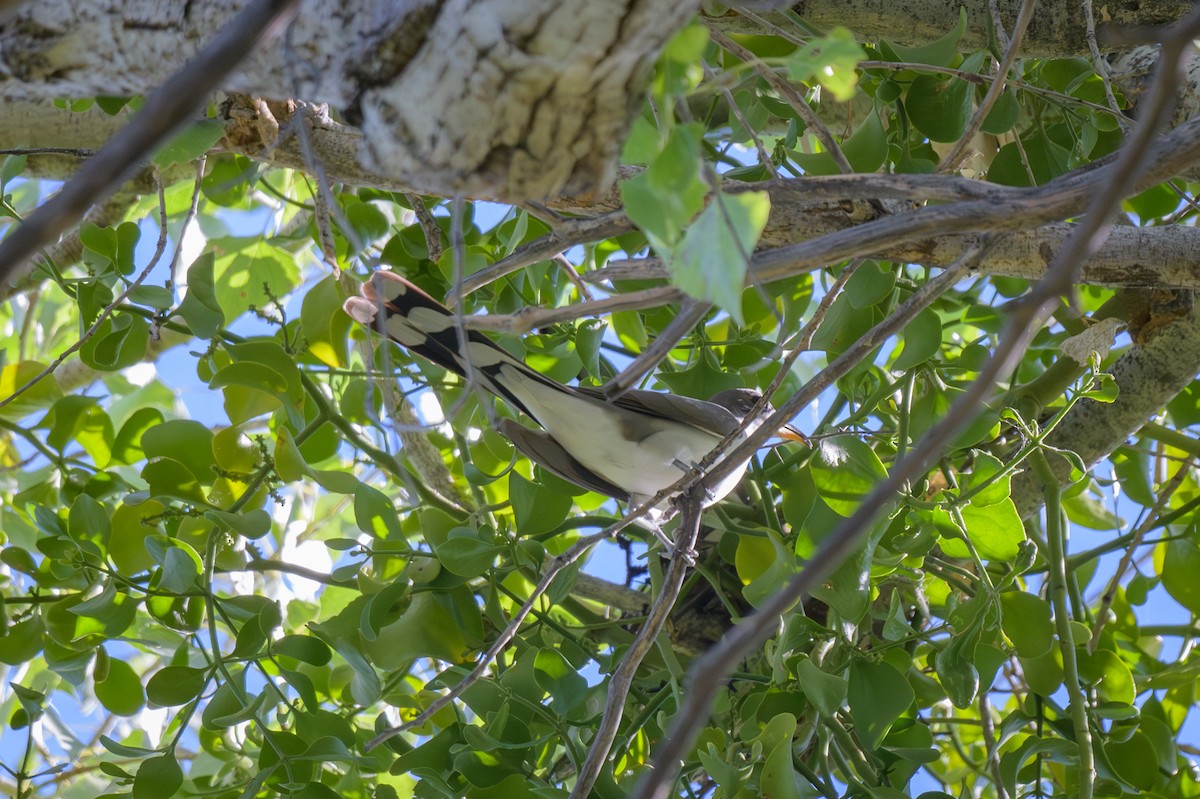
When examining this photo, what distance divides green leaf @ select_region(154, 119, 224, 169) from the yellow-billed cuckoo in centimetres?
32

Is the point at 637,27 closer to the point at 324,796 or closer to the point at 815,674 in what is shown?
the point at 815,674

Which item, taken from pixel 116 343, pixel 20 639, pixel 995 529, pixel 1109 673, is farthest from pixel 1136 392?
pixel 20 639

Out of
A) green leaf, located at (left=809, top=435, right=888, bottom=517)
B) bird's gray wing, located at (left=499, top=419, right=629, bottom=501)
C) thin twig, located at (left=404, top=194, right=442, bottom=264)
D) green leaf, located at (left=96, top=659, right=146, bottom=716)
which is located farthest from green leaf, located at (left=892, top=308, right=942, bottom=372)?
green leaf, located at (left=96, top=659, right=146, bottom=716)

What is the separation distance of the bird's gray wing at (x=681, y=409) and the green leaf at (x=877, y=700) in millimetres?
704

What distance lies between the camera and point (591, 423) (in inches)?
70.1

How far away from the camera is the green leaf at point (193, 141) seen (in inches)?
38.2

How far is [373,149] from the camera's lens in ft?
1.88

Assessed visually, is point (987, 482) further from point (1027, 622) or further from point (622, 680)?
point (622, 680)

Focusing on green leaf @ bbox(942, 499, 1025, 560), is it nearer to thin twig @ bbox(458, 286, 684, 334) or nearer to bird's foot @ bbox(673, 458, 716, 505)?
bird's foot @ bbox(673, 458, 716, 505)

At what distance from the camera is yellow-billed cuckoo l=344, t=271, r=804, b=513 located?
1.32 meters

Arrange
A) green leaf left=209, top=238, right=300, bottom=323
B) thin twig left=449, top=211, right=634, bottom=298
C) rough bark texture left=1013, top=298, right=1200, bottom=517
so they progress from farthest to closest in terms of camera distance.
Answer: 1. green leaf left=209, top=238, right=300, bottom=323
2. rough bark texture left=1013, top=298, right=1200, bottom=517
3. thin twig left=449, top=211, right=634, bottom=298

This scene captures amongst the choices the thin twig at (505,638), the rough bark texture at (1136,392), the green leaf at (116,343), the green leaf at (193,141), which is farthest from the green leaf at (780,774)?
the green leaf at (116,343)

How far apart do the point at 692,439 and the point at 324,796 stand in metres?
1.03

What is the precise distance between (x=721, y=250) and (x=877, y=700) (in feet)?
2.46
